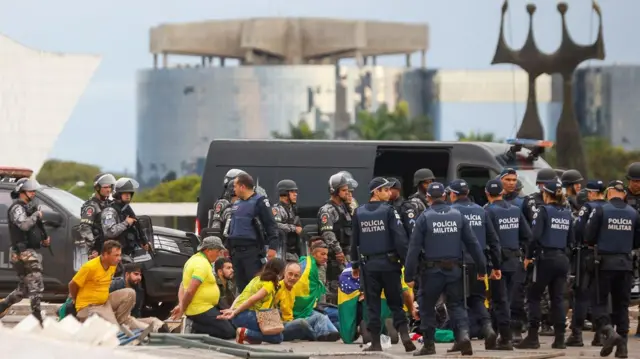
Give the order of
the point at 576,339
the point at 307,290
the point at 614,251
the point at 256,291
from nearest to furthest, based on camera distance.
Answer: the point at 614,251
the point at 576,339
the point at 256,291
the point at 307,290

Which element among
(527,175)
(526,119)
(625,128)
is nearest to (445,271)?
(527,175)

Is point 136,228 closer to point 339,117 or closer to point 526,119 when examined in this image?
point 526,119

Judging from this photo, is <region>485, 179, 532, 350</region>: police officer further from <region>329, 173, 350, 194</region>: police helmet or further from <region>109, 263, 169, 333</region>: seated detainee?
<region>109, 263, 169, 333</region>: seated detainee

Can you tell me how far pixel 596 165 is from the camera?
117000mm

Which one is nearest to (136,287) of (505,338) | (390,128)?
(505,338)

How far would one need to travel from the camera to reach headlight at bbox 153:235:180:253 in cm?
2120

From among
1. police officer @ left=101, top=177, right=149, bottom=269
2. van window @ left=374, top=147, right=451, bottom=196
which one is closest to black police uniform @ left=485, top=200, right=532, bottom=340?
police officer @ left=101, top=177, right=149, bottom=269

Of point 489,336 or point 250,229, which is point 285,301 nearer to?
point 250,229

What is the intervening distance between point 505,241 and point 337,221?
288cm

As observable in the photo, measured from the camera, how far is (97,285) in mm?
17156

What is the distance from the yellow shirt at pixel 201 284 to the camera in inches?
706

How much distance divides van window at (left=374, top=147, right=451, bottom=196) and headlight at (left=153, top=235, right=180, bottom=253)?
109 inches

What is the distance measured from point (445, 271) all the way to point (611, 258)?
194 cm

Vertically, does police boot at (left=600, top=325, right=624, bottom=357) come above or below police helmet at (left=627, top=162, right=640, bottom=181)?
below
